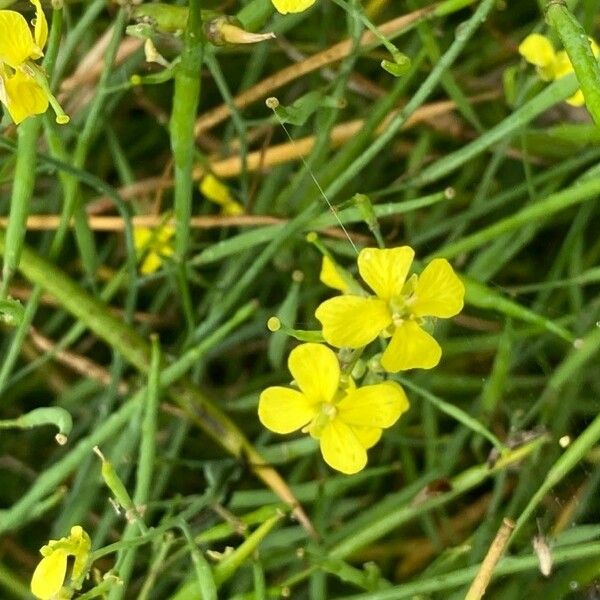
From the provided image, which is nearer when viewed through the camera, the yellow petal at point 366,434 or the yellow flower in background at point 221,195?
the yellow petal at point 366,434

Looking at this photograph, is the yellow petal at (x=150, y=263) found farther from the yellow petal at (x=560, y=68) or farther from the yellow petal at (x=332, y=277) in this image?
the yellow petal at (x=560, y=68)

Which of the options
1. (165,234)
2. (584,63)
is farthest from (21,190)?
(584,63)

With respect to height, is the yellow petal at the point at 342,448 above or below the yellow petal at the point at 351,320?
below

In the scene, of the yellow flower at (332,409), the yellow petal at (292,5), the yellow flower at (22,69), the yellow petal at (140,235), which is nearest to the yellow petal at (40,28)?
the yellow flower at (22,69)

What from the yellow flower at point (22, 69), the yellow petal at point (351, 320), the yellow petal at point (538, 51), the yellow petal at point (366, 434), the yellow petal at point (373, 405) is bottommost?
the yellow petal at point (366, 434)

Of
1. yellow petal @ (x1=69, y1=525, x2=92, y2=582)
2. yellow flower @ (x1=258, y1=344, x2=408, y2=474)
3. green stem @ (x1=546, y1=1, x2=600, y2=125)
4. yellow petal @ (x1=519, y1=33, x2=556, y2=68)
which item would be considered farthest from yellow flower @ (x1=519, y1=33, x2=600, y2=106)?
yellow petal @ (x1=69, y1=525, x2=92, y2=582)
